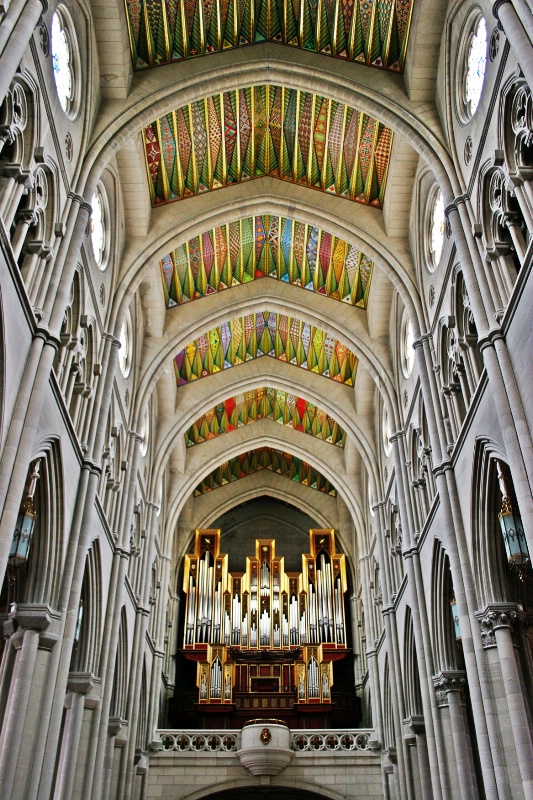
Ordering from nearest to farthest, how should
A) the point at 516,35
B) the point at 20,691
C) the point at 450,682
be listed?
the point at 516,35 < the point at 20,691 < the point at 450,682

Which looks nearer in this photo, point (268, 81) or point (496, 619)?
point (496, 619)

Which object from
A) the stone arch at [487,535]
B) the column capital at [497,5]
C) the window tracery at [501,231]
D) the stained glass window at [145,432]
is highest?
the stained glass window at [145,432]

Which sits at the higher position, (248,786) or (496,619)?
(248,786)

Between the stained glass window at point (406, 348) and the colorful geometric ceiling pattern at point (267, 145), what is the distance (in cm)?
316

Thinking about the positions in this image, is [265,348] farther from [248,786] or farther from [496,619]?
[496,619]

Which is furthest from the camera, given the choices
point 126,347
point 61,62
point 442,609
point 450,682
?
point 126,347

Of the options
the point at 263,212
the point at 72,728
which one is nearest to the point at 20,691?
the point at 72,728

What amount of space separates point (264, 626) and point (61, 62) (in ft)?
68.4

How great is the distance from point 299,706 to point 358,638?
12.8 feet

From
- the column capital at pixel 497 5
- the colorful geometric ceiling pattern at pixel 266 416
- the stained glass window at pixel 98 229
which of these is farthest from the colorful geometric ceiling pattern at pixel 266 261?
the column capital at pixel 497 5

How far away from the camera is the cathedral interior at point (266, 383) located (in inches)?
468

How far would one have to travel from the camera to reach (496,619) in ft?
40.4

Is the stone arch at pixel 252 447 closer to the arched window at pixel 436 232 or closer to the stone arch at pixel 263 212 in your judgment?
the stone arch at pixel 263 212

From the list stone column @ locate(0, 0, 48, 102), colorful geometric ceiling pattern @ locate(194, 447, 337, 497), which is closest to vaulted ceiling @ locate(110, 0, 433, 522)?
colorful geometric ceiling pattern @ locate(194, 447, 337, 497)
